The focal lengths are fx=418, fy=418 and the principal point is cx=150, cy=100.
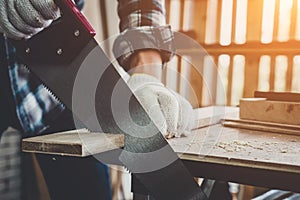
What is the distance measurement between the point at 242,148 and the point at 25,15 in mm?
364

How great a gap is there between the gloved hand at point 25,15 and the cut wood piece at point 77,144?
152 millimetres

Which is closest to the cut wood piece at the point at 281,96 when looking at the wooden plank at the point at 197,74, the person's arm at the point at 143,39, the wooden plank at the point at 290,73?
the person's arm at the point at 143,39

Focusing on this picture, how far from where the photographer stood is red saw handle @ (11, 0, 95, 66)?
1.82ft

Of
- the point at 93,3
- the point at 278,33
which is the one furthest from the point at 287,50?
the point at 93,3

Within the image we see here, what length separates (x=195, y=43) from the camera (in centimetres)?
308

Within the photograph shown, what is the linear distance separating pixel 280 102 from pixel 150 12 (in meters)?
0.37

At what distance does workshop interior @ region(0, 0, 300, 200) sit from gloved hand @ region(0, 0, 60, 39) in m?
0.05

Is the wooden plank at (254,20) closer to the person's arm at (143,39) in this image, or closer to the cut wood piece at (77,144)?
the person's arm at (143,39)

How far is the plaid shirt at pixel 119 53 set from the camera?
944 millimetres

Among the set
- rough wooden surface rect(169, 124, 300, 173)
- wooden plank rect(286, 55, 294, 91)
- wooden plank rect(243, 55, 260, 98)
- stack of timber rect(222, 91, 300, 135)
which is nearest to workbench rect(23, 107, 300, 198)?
rough wooden surface rect(169, 124, 300, 173)

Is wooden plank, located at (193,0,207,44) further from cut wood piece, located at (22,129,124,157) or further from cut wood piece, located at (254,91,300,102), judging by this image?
cut wood piece, located at (22,129,124,157)

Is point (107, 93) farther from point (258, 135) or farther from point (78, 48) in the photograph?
point (258, 135)

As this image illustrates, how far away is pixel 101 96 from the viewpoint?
1.95 feet

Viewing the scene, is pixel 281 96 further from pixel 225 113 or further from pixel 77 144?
pixel 77 144
